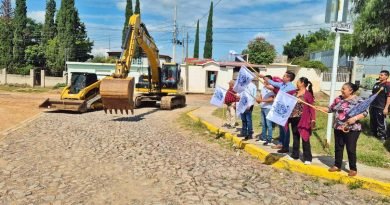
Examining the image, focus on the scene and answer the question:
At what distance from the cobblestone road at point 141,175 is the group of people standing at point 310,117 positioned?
720mm

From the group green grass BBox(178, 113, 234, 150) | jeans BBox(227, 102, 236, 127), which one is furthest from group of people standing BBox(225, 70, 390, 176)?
jeans BBox(227, 102, 236, 127)

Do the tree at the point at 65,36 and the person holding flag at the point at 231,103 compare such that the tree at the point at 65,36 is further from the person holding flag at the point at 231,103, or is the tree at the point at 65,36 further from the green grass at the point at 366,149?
the green grass at the point at 366,149

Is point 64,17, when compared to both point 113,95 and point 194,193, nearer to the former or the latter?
point 113,95

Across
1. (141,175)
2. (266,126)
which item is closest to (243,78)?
(266,126)

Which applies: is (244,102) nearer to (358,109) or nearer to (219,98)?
(219,98)

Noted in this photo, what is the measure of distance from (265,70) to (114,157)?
34442mm

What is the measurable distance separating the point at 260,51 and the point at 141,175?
164 ft

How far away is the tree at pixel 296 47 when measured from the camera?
74.9 metres

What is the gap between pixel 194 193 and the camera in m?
6.71

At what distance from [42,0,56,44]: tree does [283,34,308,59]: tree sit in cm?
4052

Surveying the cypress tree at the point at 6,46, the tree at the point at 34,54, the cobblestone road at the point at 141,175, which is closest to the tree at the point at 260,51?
the tree at the point at 34,54

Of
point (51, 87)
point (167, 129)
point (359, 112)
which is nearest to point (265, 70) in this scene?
point (51, 87)

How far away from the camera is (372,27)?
42.8 ft

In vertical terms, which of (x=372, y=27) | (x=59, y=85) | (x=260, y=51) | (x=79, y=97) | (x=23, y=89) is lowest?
(x=23, y=89)
